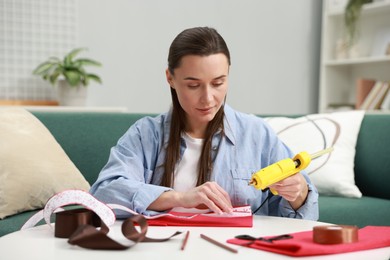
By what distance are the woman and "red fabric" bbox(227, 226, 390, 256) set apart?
249 millimetres

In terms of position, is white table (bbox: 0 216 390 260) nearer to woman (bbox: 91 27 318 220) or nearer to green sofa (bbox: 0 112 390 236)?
woman (bbox: 91 27 318 220)

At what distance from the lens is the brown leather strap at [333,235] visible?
3.08 ft

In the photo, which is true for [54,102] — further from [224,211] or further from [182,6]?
[224,211]

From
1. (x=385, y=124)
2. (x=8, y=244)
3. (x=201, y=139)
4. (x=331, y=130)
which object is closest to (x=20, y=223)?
(x=201, y=139)

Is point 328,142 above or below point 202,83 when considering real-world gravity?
below

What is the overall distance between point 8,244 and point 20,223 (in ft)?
2.61

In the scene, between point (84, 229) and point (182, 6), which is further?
point (182, 6)

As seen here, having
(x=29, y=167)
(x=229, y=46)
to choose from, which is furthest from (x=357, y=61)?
(x=29, y=167)

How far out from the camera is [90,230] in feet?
3.20

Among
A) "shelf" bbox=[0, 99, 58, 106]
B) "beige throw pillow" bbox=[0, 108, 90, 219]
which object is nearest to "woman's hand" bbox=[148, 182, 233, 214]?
"beige throw pillow" bbox=[0, 108, 90, 219]

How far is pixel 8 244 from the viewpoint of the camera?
3.30ft

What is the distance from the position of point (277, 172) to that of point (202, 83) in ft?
0.99

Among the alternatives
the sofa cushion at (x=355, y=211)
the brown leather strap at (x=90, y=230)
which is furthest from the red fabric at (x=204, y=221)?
the sofa cushion at (x=355, y=211)

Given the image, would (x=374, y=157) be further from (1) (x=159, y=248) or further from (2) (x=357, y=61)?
(2) (x=357, y=61)
